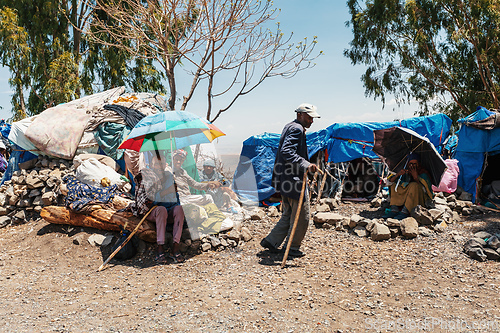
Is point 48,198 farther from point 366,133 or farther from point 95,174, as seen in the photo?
point 366,133

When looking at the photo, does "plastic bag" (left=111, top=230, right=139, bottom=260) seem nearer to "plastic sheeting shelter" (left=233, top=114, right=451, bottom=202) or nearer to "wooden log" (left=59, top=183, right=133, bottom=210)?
"wooden log" (left=59, top=183, right=133, bottom=210)

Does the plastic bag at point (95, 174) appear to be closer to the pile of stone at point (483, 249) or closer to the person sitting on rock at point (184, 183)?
the person sitting on rock at point (184, 183)

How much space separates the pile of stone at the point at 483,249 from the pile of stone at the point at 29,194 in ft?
21.8

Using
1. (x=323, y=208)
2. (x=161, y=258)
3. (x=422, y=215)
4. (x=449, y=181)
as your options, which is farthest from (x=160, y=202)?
(x=449, y=181)

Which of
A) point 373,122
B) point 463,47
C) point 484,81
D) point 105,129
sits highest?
point 463,47

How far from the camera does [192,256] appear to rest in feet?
16.3

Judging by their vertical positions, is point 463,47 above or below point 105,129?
above

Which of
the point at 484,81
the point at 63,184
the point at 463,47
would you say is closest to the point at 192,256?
the point at 63,184

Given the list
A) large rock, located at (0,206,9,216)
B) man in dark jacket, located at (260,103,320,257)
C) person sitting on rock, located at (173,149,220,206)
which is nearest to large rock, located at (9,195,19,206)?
large rock, located at (0,206,9,216)

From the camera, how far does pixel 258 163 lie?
8.81 m

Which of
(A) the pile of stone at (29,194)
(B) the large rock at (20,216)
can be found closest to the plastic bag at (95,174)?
(A) the pile of stone at (29,194)

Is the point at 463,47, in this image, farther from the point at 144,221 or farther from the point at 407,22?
the point at 144,221

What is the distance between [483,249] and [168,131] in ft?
14.8

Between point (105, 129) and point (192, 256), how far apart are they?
3848 mm
